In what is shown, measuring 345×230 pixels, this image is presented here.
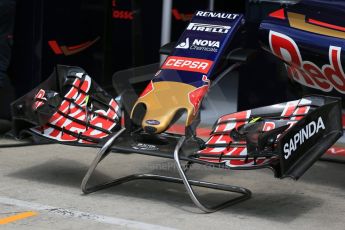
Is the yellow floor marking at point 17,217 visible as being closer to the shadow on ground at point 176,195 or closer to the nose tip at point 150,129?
the shadow on ground at point 176,195

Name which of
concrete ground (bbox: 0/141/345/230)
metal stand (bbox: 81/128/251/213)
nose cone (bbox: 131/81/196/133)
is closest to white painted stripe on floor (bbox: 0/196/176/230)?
concrete ground (bbox: 0/141/345/230)

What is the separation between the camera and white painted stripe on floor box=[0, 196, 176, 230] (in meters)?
4.93

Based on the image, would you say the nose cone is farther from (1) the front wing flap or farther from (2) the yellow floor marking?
(2) the yellow floor marking

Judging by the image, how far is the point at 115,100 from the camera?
6.10m

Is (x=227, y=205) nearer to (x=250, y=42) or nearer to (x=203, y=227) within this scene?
(x=203, y=227)

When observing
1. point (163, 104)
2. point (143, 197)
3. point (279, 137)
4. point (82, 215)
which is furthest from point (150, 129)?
point (279, 137)

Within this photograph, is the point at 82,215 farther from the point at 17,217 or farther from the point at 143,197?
the point at 143,197

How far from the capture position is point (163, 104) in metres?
5.57

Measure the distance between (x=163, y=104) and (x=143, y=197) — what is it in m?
0.68

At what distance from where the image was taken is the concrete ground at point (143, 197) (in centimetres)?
505

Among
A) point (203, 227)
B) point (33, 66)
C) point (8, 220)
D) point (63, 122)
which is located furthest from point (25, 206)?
point (33, 66)

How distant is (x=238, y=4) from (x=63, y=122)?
5338 millimetres

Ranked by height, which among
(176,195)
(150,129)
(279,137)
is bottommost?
(176,195)

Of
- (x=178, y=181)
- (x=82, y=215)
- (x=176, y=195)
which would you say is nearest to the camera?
(x=82, y=215)
